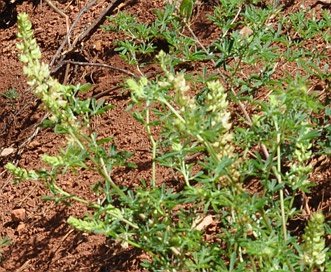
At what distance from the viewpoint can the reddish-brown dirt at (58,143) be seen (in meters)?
3.89

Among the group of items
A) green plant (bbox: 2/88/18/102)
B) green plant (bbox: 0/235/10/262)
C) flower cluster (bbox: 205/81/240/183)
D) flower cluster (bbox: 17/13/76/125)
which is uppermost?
flower cluster (bbox: 17/13/76/125)

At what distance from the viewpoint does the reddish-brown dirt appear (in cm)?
389

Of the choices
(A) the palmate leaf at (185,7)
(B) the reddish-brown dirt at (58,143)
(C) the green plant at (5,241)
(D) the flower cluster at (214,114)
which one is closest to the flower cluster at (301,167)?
(D) the flower cluster at (214,114)

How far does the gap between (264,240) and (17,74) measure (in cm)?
296

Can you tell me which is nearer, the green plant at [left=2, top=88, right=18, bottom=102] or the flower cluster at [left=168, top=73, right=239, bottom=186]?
the flower cluster at [left=168, top=73, right=239, bottom=186]

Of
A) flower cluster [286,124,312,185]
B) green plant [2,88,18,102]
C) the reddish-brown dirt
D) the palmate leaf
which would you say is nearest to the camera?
flower cluster [286,124,312,185]

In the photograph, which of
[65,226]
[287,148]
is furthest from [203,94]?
[65,226]

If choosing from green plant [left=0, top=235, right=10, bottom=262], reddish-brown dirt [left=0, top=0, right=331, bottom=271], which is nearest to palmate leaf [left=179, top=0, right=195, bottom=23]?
reddish-brown dirt [left=0, top=0, right=331, bottom=271]

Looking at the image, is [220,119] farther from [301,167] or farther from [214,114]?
[301,167]

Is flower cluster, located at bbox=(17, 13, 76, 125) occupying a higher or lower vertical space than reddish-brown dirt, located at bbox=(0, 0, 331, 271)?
higher

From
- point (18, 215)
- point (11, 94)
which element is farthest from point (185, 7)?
point (18, 215)

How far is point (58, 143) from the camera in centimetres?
460

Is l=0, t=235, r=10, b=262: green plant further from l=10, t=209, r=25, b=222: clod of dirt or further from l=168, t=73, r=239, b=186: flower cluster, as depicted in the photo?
l=168, t=73, r=239, b=186: flower cluster

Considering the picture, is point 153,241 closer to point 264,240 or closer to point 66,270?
point 264,240
